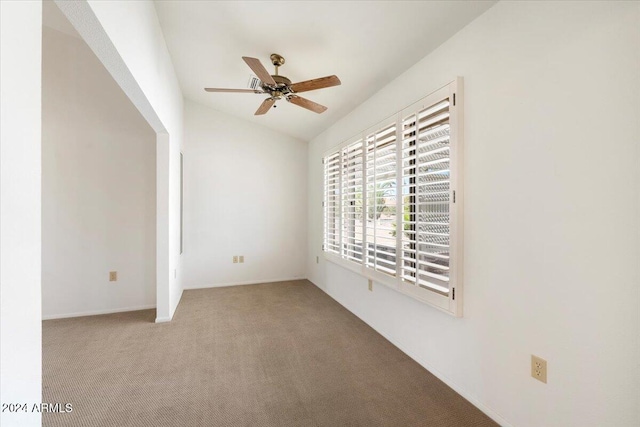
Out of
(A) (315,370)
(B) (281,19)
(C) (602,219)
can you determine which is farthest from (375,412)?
(B) (281,19)

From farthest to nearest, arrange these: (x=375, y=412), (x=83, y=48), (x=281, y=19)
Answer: (x=83, y=48) < (x=281, y=19) < (x=375, y=412)

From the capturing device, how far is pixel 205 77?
144 inches

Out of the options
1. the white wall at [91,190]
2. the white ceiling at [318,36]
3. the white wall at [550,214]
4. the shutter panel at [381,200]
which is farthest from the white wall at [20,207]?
the white wall at [91,190]

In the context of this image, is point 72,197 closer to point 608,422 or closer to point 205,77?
point 205,77

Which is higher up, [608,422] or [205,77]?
[205,77]

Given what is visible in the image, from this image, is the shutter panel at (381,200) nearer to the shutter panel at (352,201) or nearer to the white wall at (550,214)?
the shutter panel at (352,201)

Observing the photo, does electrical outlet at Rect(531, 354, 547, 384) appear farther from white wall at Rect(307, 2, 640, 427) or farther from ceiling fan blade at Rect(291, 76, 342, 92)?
ceiling fan blade at Rect(291, 76, 342, 92)

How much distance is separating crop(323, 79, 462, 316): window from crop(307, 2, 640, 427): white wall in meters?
0.09

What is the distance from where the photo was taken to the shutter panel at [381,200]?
2.78m

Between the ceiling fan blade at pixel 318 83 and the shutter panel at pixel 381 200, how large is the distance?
0.72 meters

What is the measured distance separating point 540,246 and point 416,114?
1323 mm

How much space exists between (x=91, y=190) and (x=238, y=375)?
113 inches

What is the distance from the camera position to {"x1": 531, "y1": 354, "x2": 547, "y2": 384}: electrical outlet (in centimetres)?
155

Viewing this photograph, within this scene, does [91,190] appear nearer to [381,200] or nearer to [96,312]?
[96,312]
